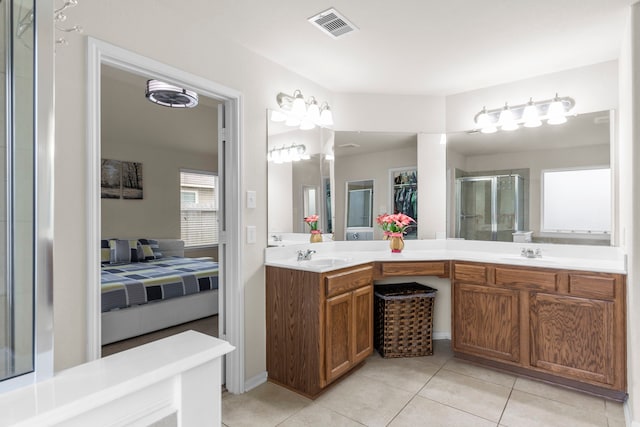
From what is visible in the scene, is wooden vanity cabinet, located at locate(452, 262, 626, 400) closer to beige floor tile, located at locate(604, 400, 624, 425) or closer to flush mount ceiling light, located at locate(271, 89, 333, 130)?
beige floor tile, located at locate(604, 400, 624, 425)

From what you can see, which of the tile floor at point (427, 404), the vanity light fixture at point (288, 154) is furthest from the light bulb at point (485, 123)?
the tile floor at point (427, 404)

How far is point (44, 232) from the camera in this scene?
0.88 m

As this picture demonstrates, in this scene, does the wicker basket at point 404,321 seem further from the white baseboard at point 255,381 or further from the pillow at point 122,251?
the pillow at point 122,251

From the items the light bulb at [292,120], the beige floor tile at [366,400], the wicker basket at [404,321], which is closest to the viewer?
the beige floor tile at [366,400]

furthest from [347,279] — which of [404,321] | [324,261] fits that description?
[404,321]

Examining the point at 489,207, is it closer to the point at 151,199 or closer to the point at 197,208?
the point at 197,208

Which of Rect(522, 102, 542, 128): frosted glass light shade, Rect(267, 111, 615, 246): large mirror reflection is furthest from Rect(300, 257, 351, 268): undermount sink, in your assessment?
Rect(522, 102, 542, 128): frosted glass light shade

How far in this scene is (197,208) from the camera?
6.17 meters

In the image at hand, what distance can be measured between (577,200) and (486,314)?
120 cm

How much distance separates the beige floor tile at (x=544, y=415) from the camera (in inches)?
80.4

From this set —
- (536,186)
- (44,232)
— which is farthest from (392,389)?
(44,232)

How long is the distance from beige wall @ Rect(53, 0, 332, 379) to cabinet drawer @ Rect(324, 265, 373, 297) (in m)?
0.57

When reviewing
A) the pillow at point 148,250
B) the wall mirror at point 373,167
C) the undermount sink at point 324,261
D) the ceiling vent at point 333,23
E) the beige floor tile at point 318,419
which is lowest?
the beige floor tile at point 318,419

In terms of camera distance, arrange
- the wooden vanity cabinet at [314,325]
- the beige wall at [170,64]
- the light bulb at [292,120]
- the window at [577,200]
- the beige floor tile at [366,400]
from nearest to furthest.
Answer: the beige wall at [170,64] < the beige floor tile at [366,400] < the wooden vanity cabinet at [314,325] < the window at [577,200] < the light bulb at [292,120]
